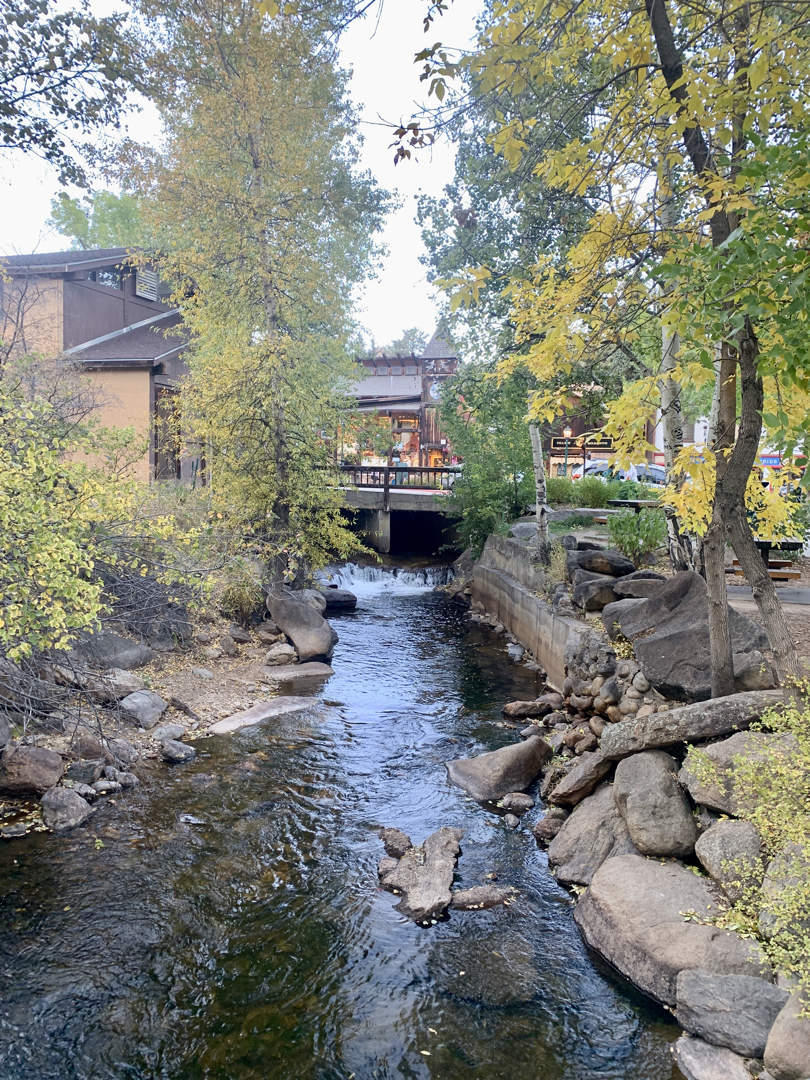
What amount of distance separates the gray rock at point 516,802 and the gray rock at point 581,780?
24cm

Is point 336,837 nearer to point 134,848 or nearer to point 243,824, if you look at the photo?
point 243,824

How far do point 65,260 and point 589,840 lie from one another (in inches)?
797

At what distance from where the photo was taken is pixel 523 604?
13180 millimetres

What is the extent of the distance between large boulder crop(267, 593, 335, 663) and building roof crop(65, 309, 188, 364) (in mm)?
8667

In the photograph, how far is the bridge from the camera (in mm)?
22672

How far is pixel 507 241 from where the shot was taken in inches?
472

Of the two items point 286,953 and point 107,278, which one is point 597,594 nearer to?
point 286,953

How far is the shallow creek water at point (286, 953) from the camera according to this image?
12.8 ft

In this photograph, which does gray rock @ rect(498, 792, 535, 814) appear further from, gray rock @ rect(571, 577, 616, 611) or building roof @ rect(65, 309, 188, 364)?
building roof @ rect(65, 309, 188, 364)

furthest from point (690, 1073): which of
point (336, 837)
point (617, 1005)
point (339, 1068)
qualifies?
point (336, 837)

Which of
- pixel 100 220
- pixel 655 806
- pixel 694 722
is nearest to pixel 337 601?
pixel 694 722

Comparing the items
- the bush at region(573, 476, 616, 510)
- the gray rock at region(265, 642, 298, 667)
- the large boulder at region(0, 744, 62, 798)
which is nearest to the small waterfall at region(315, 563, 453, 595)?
the bush at region(573, 476, 616, 510)

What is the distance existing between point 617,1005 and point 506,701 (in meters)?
5.77

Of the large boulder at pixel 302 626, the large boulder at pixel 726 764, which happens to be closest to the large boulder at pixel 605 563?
the large boulder at pixel 302 626
